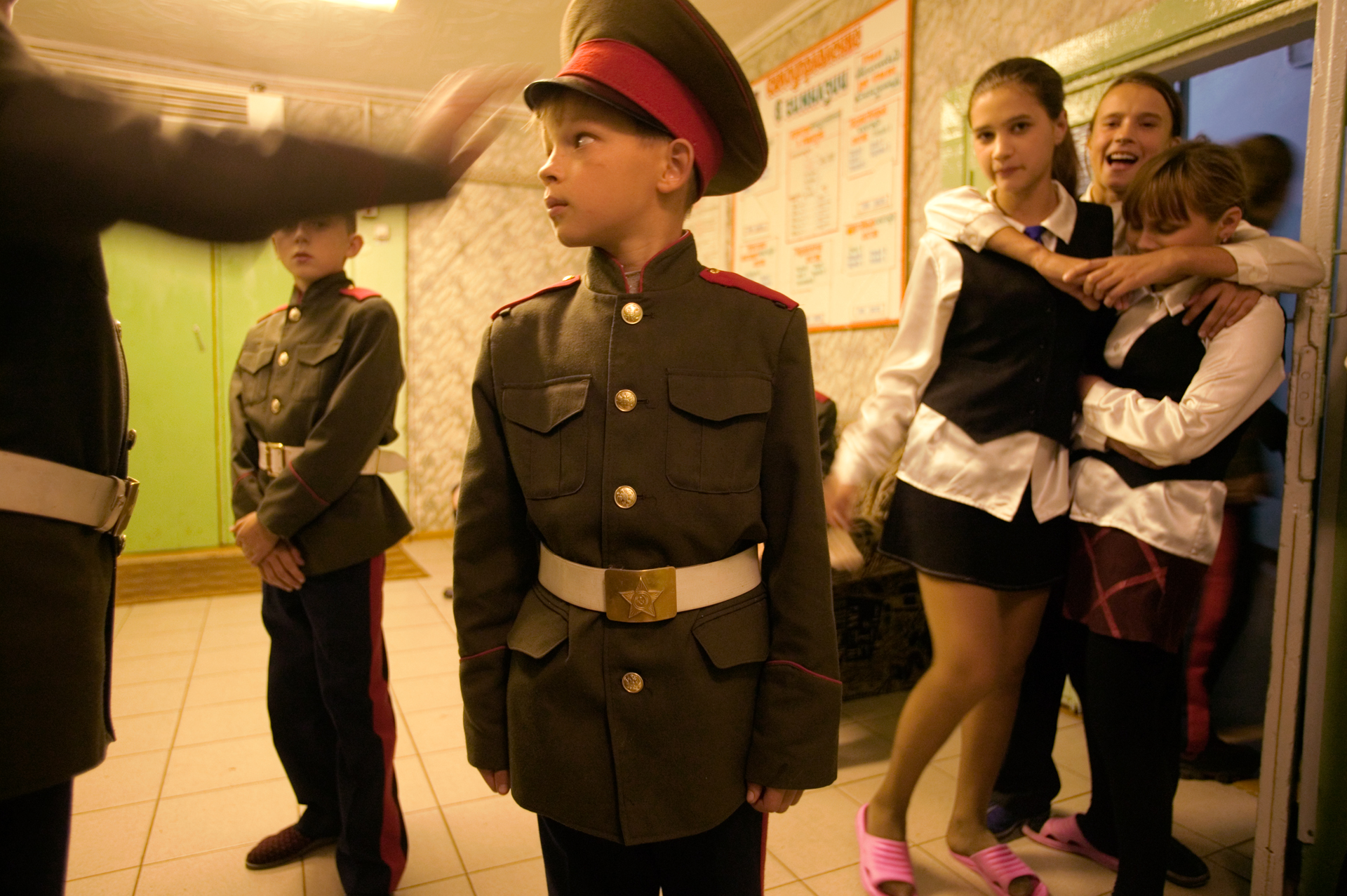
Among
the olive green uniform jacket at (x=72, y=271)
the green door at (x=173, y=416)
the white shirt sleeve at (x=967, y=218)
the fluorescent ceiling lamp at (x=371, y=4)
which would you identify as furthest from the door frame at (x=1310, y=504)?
the green door at (x=173, y=416)

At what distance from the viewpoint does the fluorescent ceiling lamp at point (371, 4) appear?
3.83 metres

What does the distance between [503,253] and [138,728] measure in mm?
3709

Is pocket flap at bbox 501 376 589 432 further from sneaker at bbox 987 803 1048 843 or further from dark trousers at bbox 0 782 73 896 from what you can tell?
sneaker at bbox 987 803 1048 843

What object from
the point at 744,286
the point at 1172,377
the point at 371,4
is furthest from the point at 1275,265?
the point at 371,4

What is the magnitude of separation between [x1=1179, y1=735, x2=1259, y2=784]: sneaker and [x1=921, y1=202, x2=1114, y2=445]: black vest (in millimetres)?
1334

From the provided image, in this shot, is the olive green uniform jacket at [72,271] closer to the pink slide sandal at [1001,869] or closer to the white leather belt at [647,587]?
the white leather belt at [647,587]

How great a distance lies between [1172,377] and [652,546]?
42.4 inches

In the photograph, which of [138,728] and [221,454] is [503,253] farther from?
[138,728]

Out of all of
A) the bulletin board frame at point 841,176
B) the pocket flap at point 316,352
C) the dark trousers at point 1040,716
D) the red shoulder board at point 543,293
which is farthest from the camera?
the bulletin board frame at point 841,176

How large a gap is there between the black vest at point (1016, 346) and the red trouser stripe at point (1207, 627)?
3.82 feet

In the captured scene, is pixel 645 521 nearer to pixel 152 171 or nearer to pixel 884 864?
pixel 152 171

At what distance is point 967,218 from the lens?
5.01 ft

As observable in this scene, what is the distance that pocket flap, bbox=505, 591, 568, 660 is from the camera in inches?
34.7

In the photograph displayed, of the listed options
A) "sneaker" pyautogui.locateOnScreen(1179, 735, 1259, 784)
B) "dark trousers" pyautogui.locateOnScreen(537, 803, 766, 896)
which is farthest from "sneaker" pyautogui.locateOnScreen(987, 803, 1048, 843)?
"dark trousers" pyautogui.locateOnScreen(537, 803, 766, 896)
